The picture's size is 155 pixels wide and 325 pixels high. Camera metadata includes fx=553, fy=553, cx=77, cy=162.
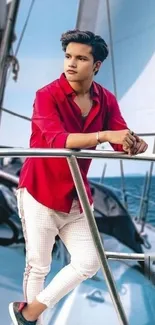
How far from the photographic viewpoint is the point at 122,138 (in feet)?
2.66

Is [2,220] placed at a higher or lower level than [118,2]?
lower

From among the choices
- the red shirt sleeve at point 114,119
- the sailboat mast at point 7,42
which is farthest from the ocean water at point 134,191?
the red shirt sleeve at point 114,119

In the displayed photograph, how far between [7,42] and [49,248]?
4.14 ft

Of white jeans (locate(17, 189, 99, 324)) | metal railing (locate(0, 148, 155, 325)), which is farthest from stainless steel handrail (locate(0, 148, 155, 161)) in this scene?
white jeans (locate(17, 189, 99, 324))

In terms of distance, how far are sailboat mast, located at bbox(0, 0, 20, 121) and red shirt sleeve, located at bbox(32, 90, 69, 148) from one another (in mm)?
1163

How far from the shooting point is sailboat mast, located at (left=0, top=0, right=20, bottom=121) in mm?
2006

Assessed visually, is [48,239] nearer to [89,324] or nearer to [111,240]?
[89,324]

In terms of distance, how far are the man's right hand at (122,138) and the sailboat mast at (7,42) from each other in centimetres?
126

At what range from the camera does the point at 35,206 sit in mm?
905

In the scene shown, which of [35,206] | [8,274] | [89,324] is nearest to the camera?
Answer: [35,206]

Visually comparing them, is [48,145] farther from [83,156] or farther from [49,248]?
[49,248]

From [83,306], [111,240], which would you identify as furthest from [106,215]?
[83,306]

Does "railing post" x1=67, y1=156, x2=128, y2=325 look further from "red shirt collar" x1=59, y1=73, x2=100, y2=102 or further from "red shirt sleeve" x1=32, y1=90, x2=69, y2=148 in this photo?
"red shirt collar" x1=59, y1=73, x2=100, y2=102

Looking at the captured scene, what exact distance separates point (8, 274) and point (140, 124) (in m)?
0.70
